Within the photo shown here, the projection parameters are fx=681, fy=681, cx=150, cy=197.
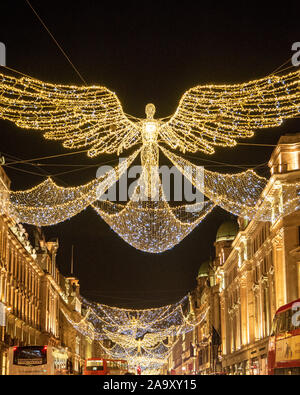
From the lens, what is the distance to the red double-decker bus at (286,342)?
25.5 metres

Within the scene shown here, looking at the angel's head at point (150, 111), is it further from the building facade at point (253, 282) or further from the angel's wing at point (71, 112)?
the building facade at point (253, 282)

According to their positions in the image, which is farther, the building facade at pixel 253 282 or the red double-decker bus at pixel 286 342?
the building facade at pixel 253 282

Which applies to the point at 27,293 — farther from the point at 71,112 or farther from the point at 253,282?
the point at 71,112

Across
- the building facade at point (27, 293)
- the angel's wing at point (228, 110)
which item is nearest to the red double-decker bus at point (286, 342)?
the angel's wing at point (228, 110)

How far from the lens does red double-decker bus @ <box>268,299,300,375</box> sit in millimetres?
25500

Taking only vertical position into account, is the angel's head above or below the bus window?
above

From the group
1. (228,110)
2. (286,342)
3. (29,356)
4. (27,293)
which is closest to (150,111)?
(228,110)

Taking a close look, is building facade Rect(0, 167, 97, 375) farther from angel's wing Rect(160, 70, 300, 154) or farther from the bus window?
angel's wing Rect(160, 70, 300, 154)

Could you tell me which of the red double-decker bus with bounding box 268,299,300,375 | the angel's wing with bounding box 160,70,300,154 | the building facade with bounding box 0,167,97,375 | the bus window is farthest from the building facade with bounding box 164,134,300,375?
the angel's wing with bounding box 160,70,300,154

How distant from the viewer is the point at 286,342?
87.8ft

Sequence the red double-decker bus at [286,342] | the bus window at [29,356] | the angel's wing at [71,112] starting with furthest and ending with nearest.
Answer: the bus window at [29,356]
the red double-decker bus at [286,342]
the angel's wing at [71,112]

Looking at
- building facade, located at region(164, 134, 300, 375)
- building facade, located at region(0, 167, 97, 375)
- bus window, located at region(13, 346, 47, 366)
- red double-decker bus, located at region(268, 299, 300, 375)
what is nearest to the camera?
red double-decker bus, located at region(268, 299, 300, 375)

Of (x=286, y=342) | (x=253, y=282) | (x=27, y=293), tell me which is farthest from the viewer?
(x=27, y=293)
